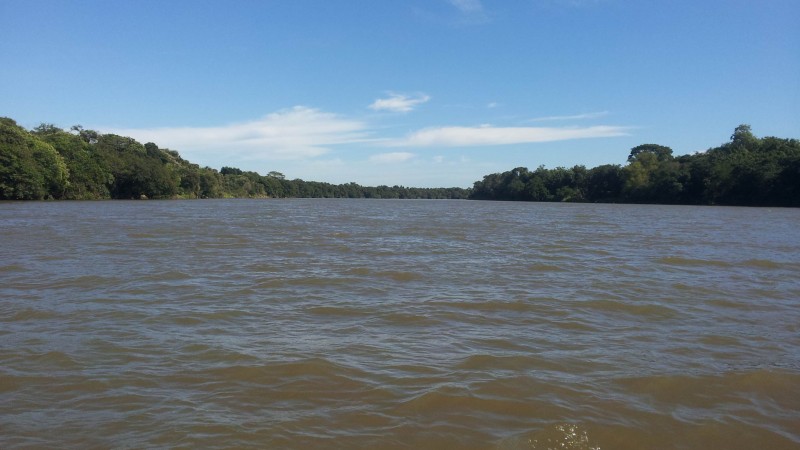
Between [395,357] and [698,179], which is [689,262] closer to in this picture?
[395,357]

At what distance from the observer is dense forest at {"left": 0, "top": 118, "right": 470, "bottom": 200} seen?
52.2 meters

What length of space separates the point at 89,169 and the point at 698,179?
278 feet

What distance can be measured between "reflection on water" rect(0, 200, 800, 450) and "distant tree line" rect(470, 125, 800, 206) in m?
63.3

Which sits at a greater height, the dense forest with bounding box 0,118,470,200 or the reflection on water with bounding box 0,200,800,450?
the dense forest with bounding box 0,118,470,200

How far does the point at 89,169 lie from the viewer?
6669cm

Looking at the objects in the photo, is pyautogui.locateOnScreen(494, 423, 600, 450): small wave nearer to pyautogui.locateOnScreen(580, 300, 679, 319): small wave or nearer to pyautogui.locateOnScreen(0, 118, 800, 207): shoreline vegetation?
pyautogui.locateOnScreen(580, 300, 679, 319): small wave

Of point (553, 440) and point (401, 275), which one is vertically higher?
point (401, 275)

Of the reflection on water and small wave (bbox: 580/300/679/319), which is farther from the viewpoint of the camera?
small wave (bbox: 580/300/679/319)

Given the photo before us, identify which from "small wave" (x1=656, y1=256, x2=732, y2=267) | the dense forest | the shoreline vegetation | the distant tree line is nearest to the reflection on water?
"small wave" (x1=656, y1=256, x2=732, y2=267)

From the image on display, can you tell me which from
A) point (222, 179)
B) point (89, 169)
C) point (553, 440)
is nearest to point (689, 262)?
point (553, 440)

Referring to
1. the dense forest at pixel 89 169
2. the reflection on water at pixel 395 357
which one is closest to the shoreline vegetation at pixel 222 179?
the dense forest at pixel 89 169

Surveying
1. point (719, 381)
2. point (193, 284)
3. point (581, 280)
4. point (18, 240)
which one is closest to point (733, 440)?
point (719, 381)

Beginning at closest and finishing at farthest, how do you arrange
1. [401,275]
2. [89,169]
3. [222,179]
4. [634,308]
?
[634,308], [401,275], [89,169], [222,179]

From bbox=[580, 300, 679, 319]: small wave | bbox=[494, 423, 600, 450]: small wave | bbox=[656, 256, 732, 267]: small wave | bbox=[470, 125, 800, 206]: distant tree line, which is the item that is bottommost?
bbox=[494, 423, 600, 450]: small wave
